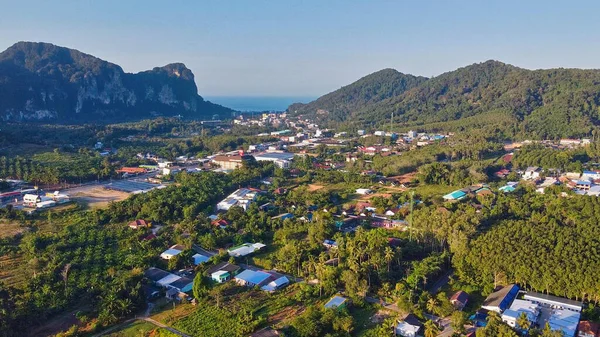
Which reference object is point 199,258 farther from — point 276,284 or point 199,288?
point 276,284

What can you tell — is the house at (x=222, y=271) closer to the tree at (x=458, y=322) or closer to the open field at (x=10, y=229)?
the tree at (x=458, y=322)

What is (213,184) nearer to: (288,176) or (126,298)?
(288,176)

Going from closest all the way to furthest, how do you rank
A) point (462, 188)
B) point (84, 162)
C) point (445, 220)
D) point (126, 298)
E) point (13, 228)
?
point (126, 298) → point (445, 220) → point (13, 228) → point (462, 188) → point (84, 162)

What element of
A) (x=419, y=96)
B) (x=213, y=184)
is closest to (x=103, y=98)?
(x=419, y=96)

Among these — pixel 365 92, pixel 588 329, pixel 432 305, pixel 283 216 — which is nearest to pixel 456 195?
pixel 283 216

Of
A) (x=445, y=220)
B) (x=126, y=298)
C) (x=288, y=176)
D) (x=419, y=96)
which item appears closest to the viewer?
(x=126, y=298)

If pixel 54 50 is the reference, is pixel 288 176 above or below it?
below

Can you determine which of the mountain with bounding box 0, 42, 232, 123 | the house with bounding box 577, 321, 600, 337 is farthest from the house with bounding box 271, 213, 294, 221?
the mountain with bounding box 0, 42, 232, 123
